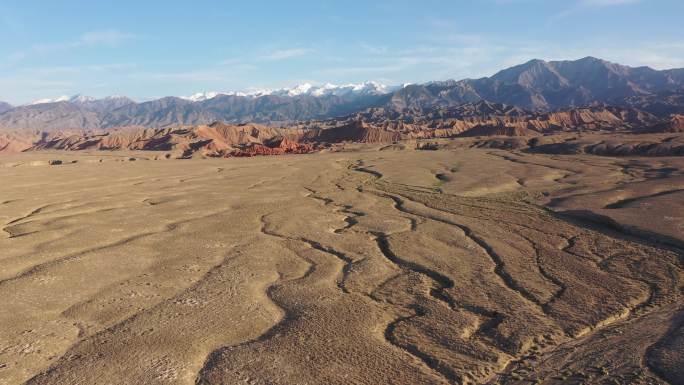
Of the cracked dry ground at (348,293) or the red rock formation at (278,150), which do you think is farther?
the red rock formation at (278,150)

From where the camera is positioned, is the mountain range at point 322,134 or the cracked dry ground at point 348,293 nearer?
the cracked dry ground at point 348,293

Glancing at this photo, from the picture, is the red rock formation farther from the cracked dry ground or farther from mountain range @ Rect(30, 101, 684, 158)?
the cracked dry ground

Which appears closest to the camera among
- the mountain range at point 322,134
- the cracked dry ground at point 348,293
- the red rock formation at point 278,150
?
the cracked dry ground at point 348,293

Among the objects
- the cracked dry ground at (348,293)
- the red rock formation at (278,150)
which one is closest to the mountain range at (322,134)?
the red rock formation at (278,150)

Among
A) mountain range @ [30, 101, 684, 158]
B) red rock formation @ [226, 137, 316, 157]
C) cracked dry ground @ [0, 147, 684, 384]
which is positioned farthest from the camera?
mountain range @ [30, 101, 684, 158]

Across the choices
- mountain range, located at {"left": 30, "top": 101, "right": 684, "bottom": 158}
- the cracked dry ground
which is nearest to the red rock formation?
mountain range, located at {"left": 30, "top": 101, "right": 684, "bottom": 158}

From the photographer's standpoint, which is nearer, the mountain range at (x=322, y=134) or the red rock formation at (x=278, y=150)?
the red rock formation at (x=278, y=150)

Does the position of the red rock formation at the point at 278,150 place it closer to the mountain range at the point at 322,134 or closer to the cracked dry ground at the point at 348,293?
the mountain range at the point at 322,134

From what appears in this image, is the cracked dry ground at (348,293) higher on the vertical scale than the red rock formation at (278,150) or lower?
higher

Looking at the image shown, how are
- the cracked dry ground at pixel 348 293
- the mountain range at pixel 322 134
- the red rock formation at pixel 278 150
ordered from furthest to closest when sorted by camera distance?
the mountain range at pixel 322 134 → the red rock formation at pixel 278 150 → the cracked dry ground at pixel 348 293

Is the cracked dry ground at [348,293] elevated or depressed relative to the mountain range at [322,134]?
elevated
